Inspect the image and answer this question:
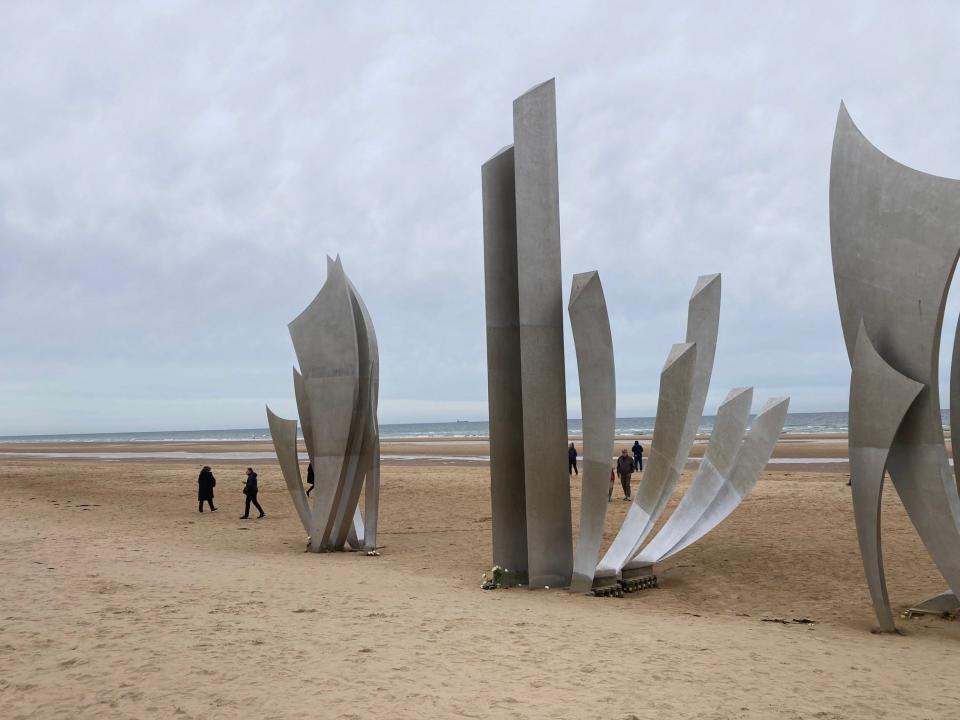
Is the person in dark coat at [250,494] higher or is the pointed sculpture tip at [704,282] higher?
the pointed sculpture tip at [704,282]

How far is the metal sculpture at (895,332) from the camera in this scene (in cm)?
714

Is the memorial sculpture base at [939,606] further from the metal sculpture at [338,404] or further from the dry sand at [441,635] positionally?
the metal sculpture at [338,404]

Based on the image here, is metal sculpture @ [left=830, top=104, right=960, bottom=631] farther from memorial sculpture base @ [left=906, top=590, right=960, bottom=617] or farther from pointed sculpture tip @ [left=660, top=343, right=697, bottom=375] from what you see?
pointed sculpture tip @ [left=660, top=343, right=697, bottom=375]

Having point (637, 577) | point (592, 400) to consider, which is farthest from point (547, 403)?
point (637, 577)

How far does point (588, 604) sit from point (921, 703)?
368 cm

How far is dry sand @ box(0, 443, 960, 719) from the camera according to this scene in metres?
5.09

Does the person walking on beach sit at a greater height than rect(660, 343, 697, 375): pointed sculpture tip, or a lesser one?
lesser

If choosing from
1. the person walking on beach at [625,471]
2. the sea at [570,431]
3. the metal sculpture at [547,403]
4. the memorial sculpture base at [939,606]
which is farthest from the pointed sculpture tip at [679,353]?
the sea at [570,431]

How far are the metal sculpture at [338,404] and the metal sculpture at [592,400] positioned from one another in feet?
12.9

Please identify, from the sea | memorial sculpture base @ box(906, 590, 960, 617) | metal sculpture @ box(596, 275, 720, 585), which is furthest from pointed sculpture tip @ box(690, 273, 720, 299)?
the sea

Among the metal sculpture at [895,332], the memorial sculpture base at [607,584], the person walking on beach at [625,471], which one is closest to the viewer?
the metal sculpture at [895,332]

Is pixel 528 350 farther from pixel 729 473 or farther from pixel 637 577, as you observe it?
pixel 729 473

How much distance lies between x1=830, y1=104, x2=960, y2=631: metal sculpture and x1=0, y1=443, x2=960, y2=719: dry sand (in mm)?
1103

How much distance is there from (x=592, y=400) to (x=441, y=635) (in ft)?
11.8
